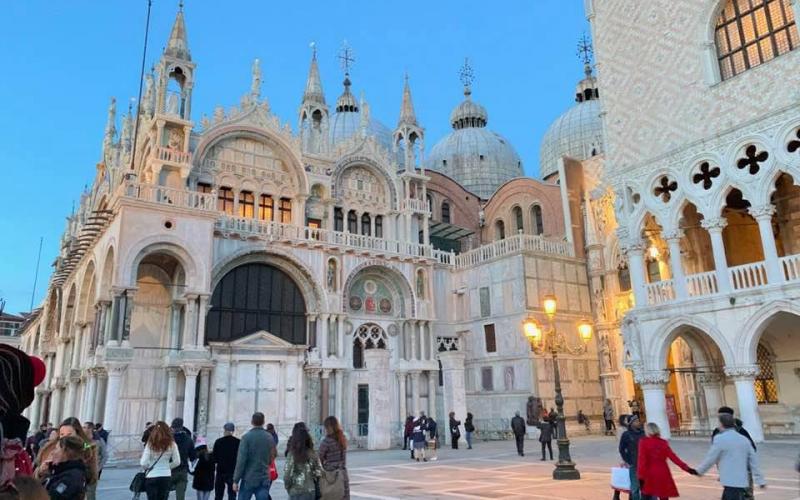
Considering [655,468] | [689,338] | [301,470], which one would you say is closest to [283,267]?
[689,338]

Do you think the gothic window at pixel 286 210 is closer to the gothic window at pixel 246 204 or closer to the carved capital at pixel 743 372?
the gothic window at pixel 246 204

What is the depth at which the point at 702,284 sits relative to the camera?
1903 cm

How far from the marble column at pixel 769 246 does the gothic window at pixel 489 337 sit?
42.9ft

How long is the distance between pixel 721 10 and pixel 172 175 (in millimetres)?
20715

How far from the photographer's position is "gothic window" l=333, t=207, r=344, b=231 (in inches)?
1146

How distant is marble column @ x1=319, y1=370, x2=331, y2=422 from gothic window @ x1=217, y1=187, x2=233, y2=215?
8.04m

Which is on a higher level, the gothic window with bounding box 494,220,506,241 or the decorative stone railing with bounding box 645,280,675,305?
the gothic window with bounding box 494,220,506,241

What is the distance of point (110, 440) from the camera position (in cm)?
2011

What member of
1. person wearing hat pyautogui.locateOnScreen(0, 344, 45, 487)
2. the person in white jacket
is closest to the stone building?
the person in white jacket

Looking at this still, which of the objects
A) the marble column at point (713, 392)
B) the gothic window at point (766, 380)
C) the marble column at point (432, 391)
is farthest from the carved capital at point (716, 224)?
the marble column at point (432, 391)

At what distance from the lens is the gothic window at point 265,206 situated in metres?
26.7

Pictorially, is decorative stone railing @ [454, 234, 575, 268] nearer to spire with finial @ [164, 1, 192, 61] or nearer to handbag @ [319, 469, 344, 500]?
spire with finial @ [164, 1, 192, 61]

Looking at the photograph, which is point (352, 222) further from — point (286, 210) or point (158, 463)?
point (158, 463)

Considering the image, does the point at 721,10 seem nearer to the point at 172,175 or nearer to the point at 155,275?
the point at 172,175
